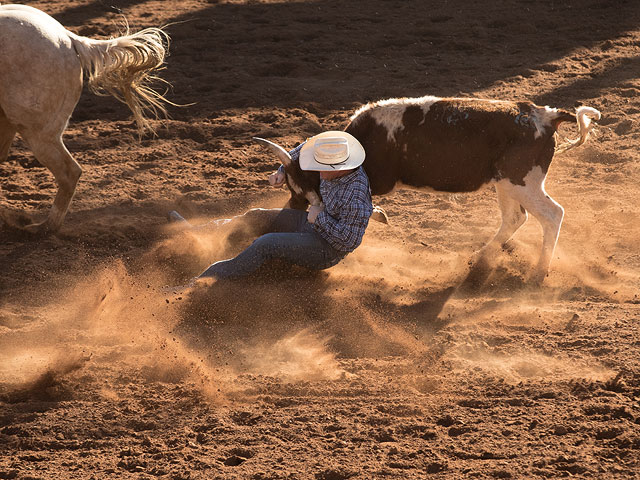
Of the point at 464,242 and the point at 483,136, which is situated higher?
the point at 483,136

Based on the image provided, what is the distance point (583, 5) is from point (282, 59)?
17.8 feet

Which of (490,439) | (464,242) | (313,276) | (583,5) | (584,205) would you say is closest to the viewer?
(490,439)

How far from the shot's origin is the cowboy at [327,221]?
5355 mm

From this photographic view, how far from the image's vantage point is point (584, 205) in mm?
7125

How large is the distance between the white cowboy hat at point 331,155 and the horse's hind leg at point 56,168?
6.88 ft

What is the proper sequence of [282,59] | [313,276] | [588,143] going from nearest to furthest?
[313,276], [588,143], [282,59]

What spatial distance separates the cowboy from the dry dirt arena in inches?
8.4

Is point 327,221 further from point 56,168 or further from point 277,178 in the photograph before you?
point 56,168

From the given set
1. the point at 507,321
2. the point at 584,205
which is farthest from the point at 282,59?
the point at 507,321

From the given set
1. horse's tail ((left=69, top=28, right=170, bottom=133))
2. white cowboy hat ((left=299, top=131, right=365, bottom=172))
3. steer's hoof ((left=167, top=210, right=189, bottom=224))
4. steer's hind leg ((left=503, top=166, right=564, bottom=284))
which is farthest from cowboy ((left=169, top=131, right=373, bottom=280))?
horse's tail ((left=69, top=28, right=170, bottom=133))

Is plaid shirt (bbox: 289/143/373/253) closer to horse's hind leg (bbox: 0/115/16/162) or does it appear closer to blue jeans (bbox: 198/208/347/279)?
blue jeans (bbox: 198/208/347/279)

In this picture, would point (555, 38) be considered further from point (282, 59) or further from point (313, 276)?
point (313, 276)

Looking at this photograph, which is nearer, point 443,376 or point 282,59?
point 443,376

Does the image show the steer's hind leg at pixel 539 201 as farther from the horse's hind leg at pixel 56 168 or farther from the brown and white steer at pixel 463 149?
the horse's hind leg at pixel 56 168
